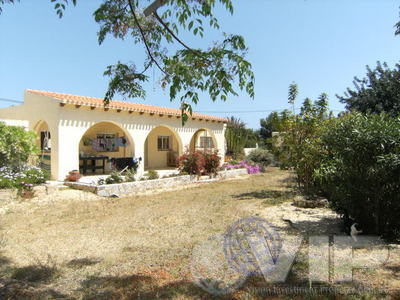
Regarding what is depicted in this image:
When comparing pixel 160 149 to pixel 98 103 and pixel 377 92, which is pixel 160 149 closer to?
pixel 98 103

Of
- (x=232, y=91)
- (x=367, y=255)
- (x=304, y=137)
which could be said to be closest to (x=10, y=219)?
(x=232, y=91)

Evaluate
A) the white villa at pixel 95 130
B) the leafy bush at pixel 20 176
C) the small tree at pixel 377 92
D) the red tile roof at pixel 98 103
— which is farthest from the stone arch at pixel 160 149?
the small tree at pixel 377 92

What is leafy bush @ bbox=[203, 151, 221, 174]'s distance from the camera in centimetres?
1540

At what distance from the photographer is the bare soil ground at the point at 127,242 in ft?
11.7

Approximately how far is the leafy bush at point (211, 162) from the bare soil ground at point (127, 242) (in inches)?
211

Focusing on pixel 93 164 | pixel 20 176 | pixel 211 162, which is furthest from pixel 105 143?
pixel 20 176

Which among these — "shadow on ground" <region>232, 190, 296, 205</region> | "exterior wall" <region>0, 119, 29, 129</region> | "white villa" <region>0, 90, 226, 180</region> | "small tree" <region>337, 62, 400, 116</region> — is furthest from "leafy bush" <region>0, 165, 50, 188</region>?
"small tree" <region>337, 62, 400, 116</region>

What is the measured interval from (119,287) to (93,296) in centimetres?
31

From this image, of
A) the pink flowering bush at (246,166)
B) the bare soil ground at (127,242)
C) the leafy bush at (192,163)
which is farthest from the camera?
the pink flowering bush at (246,166)

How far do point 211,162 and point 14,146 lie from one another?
8.73 m

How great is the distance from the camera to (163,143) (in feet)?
67.2

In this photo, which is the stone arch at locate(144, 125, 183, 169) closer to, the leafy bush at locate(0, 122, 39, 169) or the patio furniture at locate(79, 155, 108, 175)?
the patio furniture at locate(79, 155, 108, 175)

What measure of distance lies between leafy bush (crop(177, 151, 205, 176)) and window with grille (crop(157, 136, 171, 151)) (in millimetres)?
5458

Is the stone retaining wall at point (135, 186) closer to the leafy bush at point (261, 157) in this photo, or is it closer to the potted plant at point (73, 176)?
the potted plant at point (73, 176)
